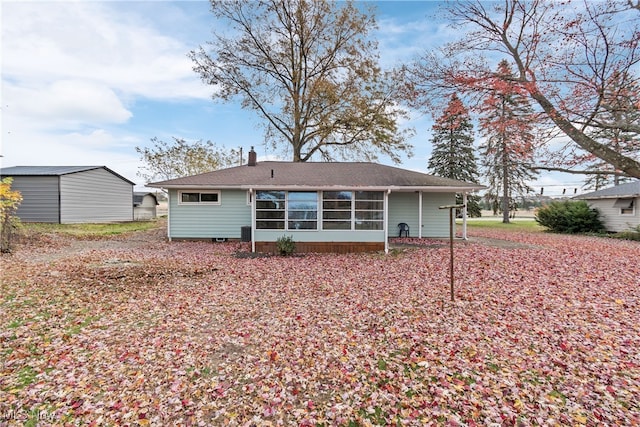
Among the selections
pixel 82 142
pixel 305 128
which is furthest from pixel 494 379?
pixel 82 142

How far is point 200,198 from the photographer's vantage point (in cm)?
1226

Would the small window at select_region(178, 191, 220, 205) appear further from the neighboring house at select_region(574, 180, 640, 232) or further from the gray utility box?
the neighboring house at select_region(574, 180, 640, 232)

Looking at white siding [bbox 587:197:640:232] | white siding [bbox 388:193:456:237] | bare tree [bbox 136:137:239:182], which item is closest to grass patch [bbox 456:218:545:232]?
white siding [bbox 587:197:640:232]

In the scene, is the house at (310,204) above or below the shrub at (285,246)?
above

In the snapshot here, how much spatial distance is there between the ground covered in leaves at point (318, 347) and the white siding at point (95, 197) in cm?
1319

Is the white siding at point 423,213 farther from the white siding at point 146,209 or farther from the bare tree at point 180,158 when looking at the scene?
the white siding at point 146,209

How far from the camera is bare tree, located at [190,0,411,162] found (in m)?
17.0

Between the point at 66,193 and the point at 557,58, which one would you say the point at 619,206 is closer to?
the point at 557,58

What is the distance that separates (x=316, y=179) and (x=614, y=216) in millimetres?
17357

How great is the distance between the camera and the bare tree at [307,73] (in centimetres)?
1705

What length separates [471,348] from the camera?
11.7 feet

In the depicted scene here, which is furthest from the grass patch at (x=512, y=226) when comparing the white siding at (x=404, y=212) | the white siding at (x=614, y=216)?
→ the white siding at (x=404, y=212)

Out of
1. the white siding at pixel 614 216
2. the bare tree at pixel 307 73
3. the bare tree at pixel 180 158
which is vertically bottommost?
the white siding at pixel 614 216

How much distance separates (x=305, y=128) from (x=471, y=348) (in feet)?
56.6
